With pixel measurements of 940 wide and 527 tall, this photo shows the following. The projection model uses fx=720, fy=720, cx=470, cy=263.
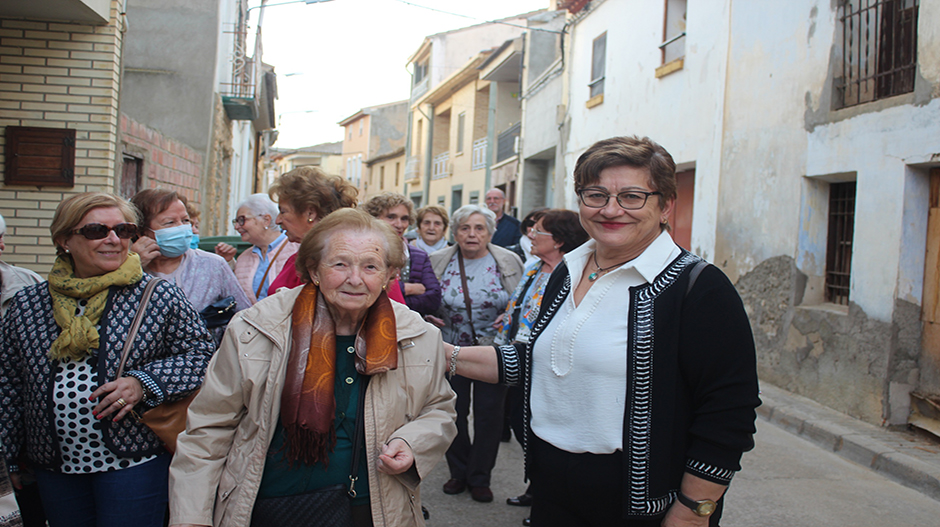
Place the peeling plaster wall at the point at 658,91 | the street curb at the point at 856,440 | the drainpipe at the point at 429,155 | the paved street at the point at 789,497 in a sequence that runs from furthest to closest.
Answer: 1. the drainpipe at the point at 429,155
2. the peeling plaster wall at the point at 658,91
3. the street curb at the point at 856,440
4. the paved street at the point at 789,497

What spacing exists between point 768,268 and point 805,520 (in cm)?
406

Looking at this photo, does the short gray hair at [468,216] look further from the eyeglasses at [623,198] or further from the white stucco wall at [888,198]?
the white stucco wall at [888,198]

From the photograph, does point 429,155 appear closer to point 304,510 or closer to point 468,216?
point 468,216

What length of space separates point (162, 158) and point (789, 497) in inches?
304

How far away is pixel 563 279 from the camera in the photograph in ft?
7.91

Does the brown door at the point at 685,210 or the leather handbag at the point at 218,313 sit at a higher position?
the brown door at the point at 685,210

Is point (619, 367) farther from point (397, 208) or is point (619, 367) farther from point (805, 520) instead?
point (397, 208)

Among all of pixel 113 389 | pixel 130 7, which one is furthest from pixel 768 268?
pixel 130 7

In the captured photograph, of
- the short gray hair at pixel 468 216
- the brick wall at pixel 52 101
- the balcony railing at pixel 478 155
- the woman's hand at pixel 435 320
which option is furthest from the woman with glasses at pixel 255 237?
the balcony railing at pixel 478 155

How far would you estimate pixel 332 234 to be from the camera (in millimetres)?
2396

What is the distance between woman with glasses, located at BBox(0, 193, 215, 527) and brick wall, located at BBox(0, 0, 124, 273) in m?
3.84

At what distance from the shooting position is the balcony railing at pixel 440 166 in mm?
28609

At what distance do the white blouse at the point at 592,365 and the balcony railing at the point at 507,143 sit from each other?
17260 mm

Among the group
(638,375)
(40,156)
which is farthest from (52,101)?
(638,375)
